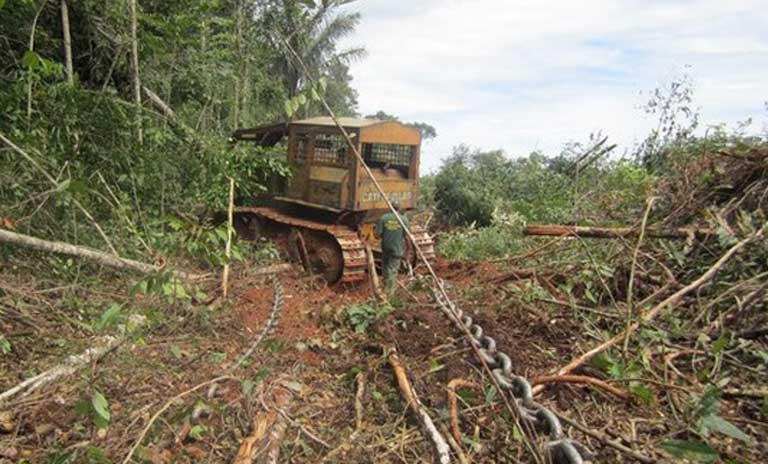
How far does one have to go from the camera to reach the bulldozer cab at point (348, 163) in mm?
7637

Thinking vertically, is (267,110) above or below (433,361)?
above

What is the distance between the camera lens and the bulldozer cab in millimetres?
7637

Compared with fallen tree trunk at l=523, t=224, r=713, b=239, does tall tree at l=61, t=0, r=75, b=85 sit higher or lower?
higher

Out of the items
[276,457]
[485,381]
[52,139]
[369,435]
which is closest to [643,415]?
[485,381]

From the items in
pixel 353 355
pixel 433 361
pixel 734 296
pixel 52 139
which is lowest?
pixel 353 355

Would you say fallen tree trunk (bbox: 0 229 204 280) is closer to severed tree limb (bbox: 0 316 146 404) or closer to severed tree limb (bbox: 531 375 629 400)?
severed tree limb (bbox: 0 316 146 404)

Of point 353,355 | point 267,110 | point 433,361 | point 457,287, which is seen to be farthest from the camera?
point 267,110

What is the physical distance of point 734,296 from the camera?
3.86 metres

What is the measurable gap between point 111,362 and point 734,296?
4.46 meters

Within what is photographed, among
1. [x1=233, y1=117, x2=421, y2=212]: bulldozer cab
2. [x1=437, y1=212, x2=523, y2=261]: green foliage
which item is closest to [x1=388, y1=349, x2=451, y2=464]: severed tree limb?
[x1=233, y1=117, x2=421, y2=212]: bulldozer cab

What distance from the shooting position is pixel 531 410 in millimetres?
2826

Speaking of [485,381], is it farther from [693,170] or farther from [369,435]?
[693,170]

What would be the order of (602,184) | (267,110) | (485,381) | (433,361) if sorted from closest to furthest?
1. (485,381)
2. (433,361)
3. (602,184)
4. (267,110)

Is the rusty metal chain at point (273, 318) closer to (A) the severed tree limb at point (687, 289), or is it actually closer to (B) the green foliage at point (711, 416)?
(A) the severed tree limb at point (687, 289)
